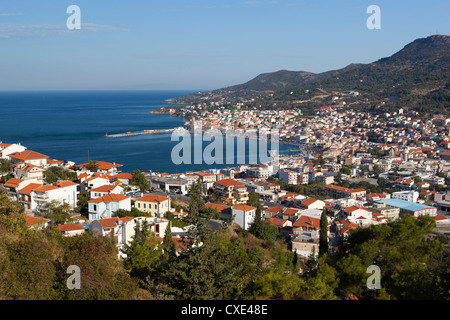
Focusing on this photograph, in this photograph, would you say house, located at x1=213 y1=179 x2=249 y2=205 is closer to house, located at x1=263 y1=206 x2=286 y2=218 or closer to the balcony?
house, located at x1=263 y1=206 x2=286 y2=218

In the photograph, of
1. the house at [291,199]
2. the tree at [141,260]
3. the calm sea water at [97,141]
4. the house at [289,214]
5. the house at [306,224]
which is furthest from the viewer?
the calm sea water at [97,141]

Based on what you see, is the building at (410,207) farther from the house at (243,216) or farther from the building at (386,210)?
the house at (243,216)

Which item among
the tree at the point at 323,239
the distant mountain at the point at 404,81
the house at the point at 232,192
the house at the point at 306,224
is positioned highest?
the distant mountain at the point at 404,81

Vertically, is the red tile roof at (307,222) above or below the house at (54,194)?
below

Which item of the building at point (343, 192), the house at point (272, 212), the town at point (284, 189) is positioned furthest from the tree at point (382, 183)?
the house at point (272, 212)

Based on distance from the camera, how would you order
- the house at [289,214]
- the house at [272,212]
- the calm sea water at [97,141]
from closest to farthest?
1. the house at [289,214]
2. the house at [272,212]
3. the calm sea water at [97,141]

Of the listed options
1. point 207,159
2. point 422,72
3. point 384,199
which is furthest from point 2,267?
point 422,72
